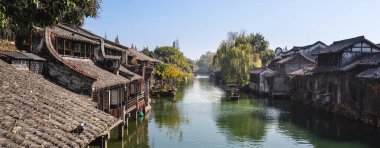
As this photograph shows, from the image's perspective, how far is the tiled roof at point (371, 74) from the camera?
34075 mm

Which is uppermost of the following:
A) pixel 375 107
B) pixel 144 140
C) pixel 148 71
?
pixel 148 71

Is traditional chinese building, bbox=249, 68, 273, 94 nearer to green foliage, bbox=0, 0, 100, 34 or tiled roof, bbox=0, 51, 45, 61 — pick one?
tiled roof, bbox=0, 51, 45, 61

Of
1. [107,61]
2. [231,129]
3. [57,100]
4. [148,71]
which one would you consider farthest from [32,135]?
[148,71]

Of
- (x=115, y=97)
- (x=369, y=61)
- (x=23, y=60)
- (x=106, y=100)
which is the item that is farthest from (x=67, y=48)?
(x=369, y=61)

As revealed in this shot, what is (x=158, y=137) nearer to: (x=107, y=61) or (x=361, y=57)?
(x=107, y=61)

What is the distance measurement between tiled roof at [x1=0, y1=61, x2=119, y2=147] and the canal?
1337 centimetres

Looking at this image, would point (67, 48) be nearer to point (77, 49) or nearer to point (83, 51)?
point (77, 49)

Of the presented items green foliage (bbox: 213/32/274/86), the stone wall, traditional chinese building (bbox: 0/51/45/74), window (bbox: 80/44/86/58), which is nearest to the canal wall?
green foliage (bbox: 213/32/274/86)

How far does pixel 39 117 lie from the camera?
35.3 feet

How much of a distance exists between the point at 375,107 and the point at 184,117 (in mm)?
19139

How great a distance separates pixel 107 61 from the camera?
3284 centimetres

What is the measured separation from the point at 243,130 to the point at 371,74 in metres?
13.4

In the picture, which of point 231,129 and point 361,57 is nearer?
point 231,129

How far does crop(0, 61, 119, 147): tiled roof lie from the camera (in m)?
8.78
